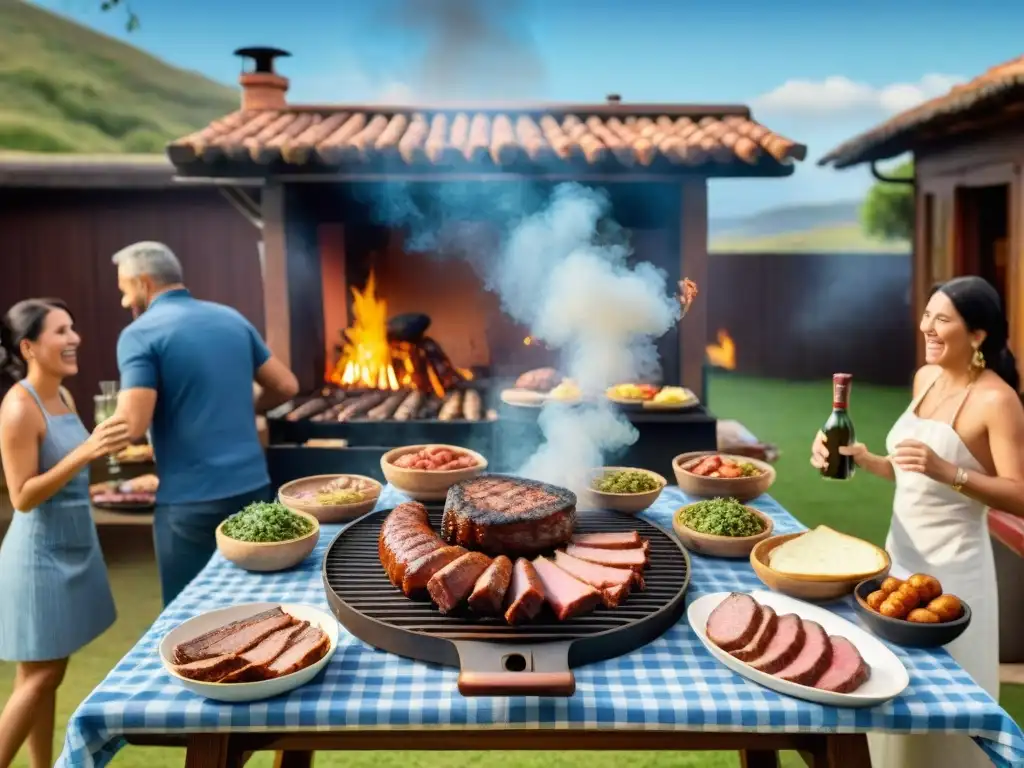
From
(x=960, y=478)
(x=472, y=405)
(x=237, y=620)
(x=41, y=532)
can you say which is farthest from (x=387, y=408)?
(x=960, y=478)

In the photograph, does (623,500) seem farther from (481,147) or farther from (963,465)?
(481,147)

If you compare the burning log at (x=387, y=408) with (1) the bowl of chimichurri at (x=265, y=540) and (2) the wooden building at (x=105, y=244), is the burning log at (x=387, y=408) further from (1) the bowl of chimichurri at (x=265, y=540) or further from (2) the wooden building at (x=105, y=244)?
(2) the wooden building at (x=105, y=244)

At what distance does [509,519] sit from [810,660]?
4.11ft

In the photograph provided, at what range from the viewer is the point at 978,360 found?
369cm

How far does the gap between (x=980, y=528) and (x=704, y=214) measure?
4.22m

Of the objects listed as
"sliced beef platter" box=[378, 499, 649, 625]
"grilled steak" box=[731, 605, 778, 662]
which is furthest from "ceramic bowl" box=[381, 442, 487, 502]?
"grilled steak" box=[731, 605, 778, 662]

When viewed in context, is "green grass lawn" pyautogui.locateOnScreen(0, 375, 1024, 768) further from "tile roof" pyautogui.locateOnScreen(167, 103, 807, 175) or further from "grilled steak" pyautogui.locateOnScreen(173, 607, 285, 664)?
"tile roof" pyautogui.locateOnScreen(167, 103, 807, 175)

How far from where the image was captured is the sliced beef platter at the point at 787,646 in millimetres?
2432

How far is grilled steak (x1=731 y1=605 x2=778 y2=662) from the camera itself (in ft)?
8.37

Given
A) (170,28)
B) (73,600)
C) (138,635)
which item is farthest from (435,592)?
(170,28)

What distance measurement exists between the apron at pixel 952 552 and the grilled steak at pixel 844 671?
125 centimetres

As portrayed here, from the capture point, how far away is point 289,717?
236 cm

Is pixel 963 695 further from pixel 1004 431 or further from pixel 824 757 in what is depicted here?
pixel 1004 431

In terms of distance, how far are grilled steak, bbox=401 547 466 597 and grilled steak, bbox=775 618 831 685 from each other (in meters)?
1.21
